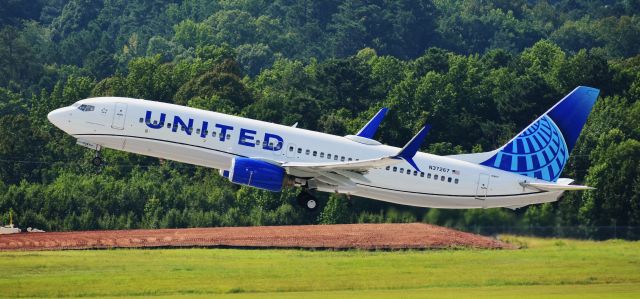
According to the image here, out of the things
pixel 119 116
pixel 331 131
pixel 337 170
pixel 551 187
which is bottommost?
pixel 337 170

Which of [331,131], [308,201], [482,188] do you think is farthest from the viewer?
[331,131]

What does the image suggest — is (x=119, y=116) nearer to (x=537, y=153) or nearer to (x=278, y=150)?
(x=278, y=150)

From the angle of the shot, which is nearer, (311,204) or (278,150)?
(278,150)

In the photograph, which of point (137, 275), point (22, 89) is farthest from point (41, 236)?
point (22, 89)

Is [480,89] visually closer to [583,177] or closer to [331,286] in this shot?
[583,177]

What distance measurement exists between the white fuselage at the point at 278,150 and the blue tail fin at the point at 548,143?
1306mm

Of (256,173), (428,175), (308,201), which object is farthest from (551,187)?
(256,173)

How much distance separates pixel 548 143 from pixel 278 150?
13.6m

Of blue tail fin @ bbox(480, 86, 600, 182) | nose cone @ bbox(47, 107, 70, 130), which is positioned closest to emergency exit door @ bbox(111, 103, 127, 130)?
nose cone @ bbox(47, 107, 70, 130)

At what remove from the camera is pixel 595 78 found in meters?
142

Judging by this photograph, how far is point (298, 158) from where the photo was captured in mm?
74312

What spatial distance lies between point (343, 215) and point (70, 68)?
115m

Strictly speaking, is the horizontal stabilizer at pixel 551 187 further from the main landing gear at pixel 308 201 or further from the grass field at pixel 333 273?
the main landing gear at pixel 308 201

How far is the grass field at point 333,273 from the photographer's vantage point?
6912 centimetres
